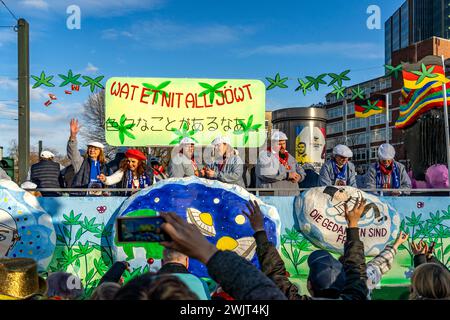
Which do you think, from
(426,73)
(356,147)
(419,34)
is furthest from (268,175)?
(419,34)

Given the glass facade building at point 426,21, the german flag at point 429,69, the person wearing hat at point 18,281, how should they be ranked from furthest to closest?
the glass facade building at point 426,21 → the german flag at point 429,69 → the person wearing hat at point 18,281

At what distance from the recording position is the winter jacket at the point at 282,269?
2.41 meters

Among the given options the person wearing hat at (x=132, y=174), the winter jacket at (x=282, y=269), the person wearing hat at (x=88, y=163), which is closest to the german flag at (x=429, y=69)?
the person wearing hat at (x=132, y=174)

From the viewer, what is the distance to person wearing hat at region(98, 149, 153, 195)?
5.27 meters

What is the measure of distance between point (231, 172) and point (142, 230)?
148 inches

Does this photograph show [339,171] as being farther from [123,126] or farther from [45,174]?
[45,174]

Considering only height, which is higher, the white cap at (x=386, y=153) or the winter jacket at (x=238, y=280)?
the white cap at (x=386, y=153)

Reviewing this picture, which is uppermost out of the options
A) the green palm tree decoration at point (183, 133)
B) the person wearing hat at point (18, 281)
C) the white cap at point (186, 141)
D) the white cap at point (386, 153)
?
the green palm tree decoration at point (183, 133)

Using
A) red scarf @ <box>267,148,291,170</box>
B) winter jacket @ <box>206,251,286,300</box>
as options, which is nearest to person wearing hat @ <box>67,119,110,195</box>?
red scarf @ <box>267,148,291,170</box>

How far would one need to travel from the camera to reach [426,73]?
585 cm

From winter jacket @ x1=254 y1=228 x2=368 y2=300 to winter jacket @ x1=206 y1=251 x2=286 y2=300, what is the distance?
870mm

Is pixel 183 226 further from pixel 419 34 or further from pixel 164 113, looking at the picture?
pixel 419 34

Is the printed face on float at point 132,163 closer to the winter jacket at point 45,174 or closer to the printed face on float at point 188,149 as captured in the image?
the printed face on float at point 188,149

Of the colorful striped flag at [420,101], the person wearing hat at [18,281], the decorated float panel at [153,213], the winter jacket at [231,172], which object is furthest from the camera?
the colorful striped flag at [420,101]
